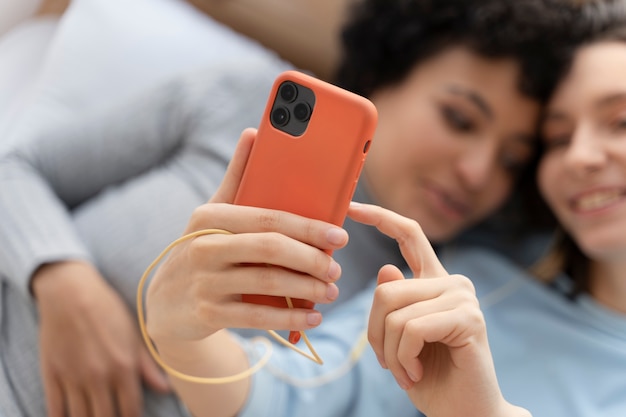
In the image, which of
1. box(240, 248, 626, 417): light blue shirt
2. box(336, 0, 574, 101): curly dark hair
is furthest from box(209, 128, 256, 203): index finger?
Result: box(336, 0, 574, 101): curly dark hair

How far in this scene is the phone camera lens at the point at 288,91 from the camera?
0.44 m

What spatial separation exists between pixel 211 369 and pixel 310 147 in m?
0.24

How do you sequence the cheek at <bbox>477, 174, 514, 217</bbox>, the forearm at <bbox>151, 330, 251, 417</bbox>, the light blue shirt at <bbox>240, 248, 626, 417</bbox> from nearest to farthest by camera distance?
the forearm at <bbox>151, 330, 251, 417</bbox>, the light blue shirt at <bbox>240, 248, 626, 417</bbox>, the cheek at <bbox>477, 174, 514, 217</bbox>

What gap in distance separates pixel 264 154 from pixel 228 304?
4.6 inches

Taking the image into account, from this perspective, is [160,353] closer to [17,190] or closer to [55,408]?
[55,408]

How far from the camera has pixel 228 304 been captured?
1.47 feet

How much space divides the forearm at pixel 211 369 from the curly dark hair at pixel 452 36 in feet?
1.22

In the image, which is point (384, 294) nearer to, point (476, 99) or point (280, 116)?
point (280, 116)

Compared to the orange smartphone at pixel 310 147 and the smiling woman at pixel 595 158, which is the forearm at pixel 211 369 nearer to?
the orange smartphone at pixel 310 147

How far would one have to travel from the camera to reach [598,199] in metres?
0.69

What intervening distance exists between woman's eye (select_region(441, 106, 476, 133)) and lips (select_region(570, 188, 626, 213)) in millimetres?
157

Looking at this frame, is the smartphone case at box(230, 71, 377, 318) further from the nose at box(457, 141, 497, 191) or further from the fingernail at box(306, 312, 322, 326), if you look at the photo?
the nose at box(457, 141, 497, 191)

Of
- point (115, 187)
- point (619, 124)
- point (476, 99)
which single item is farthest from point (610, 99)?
point (115, 187)

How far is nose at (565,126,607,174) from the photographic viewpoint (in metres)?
0.67
